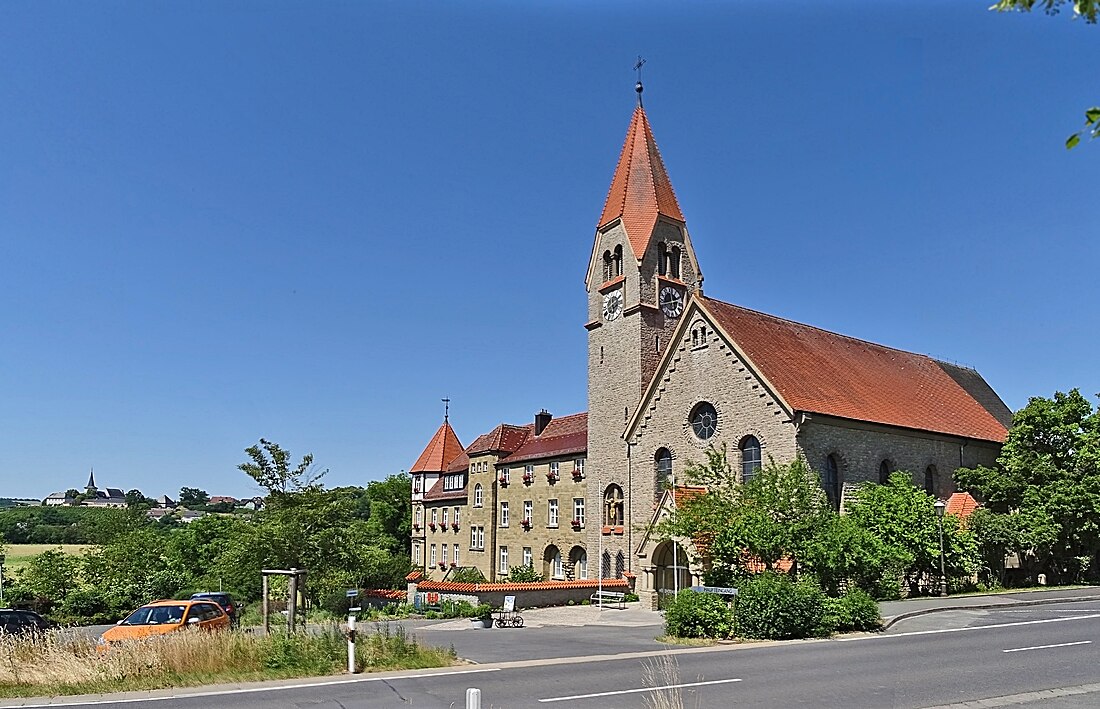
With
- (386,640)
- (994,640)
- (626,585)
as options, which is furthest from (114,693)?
(626,585)

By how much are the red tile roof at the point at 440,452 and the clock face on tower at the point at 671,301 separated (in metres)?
26.0

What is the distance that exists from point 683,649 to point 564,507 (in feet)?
98.0

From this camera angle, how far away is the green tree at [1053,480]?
37.8m

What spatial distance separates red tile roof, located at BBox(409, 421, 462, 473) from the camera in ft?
217

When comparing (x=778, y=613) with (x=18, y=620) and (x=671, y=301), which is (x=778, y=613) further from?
(x=671, y=301)

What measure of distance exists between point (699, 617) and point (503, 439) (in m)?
36.6

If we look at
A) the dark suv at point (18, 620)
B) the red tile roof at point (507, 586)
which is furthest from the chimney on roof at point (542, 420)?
the dark suv at point (18, 620)

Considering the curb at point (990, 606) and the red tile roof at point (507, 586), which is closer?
the curb at point (990, 606)

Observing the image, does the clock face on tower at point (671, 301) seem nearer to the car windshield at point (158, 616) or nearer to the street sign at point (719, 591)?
the street sign at point (719, 591)

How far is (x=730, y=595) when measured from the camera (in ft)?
73.6

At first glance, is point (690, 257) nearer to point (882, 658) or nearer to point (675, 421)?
point (675, 421)

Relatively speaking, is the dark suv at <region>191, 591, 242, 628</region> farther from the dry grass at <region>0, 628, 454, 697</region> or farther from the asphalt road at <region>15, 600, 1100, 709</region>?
the asphalt road at <region>15, 600, 1100, 709</region>

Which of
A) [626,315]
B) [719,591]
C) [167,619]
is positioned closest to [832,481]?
[626,315]

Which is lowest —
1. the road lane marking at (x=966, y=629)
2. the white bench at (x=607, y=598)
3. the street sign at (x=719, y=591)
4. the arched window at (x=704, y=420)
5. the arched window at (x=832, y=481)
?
the white bench at (x=607, y=598)
